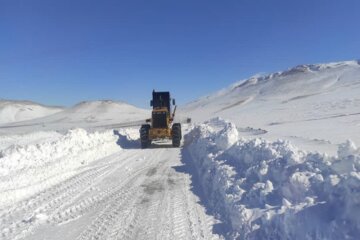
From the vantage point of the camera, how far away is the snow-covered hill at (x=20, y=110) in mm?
117688

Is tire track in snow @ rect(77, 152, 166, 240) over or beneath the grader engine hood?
beneath

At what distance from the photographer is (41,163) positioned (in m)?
12.3

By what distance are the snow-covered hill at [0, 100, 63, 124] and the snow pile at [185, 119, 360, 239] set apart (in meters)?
114

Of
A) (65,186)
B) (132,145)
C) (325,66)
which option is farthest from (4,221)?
(325,66)

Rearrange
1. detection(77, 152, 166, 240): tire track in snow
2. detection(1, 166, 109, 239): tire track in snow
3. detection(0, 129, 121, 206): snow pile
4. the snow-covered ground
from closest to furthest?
1. the snow-covered ground
2. detection(77, 152, 166, 240): tire track in snow
3. detection(1, 166, 109, 239): tire track in snow
4. detection(0, 129, 121, 206): snow pile

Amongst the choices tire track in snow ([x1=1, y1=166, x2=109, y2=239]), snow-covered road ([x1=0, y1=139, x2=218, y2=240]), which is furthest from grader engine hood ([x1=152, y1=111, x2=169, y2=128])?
tire track in snow ([x1=1, y1=166, x2=109, y2=239])

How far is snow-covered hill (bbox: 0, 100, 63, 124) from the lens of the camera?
11769cm

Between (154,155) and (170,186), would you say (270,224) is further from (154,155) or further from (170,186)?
(154,155)

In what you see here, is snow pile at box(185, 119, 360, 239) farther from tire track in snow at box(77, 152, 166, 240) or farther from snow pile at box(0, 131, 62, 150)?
snow pile at box(0, 131, 62, 150)


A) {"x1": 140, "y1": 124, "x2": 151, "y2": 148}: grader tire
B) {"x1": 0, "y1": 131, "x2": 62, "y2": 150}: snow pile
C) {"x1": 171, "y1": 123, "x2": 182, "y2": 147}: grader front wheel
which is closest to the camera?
{"x1": 140, "y1": 124, "x2": 151, "y2": 148}: grader tire

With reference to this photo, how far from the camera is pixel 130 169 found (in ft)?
44.2

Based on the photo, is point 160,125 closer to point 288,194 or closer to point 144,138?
point 144,138

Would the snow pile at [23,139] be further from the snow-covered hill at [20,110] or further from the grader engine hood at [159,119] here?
the snow-covered hill at [20,110]

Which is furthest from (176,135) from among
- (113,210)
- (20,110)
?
(20,110)
